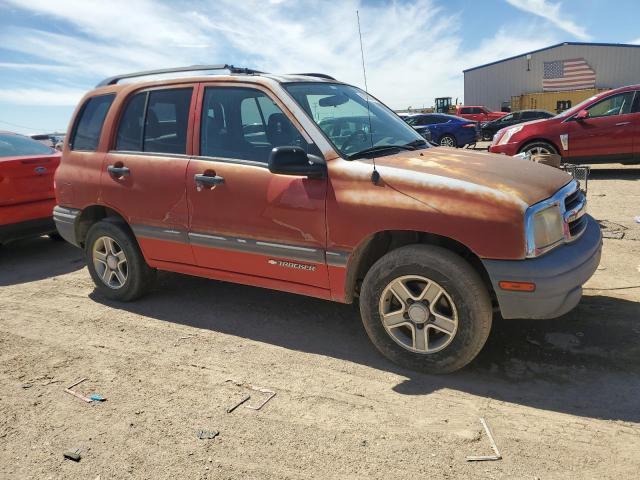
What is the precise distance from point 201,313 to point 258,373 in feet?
4.18

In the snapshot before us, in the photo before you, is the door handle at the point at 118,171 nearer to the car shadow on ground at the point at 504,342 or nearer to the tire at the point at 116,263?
the tire at the point at 116,263

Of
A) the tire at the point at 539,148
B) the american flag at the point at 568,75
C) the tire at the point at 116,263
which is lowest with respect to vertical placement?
the tire at the point at 116,263

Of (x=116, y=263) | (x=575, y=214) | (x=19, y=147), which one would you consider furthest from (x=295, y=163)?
(x=19, y=147)

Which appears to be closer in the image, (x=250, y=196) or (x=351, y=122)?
(x=250, y=196)

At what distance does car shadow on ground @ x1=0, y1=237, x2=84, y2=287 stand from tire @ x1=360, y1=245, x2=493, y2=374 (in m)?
4.21

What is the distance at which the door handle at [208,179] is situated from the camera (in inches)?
150

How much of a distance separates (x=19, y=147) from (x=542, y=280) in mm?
6722

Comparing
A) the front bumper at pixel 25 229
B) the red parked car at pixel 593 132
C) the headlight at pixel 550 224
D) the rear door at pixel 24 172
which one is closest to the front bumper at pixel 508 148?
the red parked car at pixel 593 132

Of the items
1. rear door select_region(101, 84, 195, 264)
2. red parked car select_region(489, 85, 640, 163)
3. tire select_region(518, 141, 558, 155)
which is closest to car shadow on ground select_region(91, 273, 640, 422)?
rear door select_region(101, 84, 195, 264)

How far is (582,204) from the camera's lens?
3572 millimetres

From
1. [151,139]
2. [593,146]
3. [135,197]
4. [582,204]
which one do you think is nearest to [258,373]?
[135,197]

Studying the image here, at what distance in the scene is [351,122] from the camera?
389 centimetres

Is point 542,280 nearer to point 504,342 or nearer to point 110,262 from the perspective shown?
point 504,342

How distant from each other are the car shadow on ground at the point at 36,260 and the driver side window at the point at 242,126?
10.2ft
